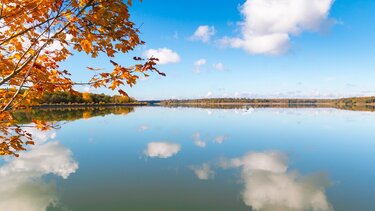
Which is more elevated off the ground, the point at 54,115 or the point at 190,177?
the point at 54,115

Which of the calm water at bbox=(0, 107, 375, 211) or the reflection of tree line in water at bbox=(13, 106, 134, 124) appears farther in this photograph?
the reflection of tree line in water at bbox=(13, 106, 134, 124)

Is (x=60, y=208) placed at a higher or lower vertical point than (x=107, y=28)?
lower

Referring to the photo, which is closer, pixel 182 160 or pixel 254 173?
pixel 254 173

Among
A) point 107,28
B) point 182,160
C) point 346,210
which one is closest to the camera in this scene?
point 107,28

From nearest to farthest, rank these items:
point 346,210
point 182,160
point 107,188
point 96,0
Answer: point 96,0, point 346,210, point 107,188, point 182,160

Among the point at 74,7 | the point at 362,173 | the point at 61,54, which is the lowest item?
the point at 362,173

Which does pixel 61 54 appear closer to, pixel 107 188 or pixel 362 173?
pixel 107 188

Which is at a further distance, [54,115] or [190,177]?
[54,115]

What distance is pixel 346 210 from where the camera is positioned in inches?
431

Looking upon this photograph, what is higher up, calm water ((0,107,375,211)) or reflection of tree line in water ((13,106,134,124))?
reflection of tree line in water ((13,106,134,124))

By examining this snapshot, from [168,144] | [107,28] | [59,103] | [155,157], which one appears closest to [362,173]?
[155,157]

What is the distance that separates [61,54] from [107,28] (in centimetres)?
178

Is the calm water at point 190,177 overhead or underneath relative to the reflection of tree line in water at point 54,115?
underneath

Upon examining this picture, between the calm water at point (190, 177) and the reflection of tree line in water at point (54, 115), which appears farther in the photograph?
the reflection of tree line in water at point (54, 115)
